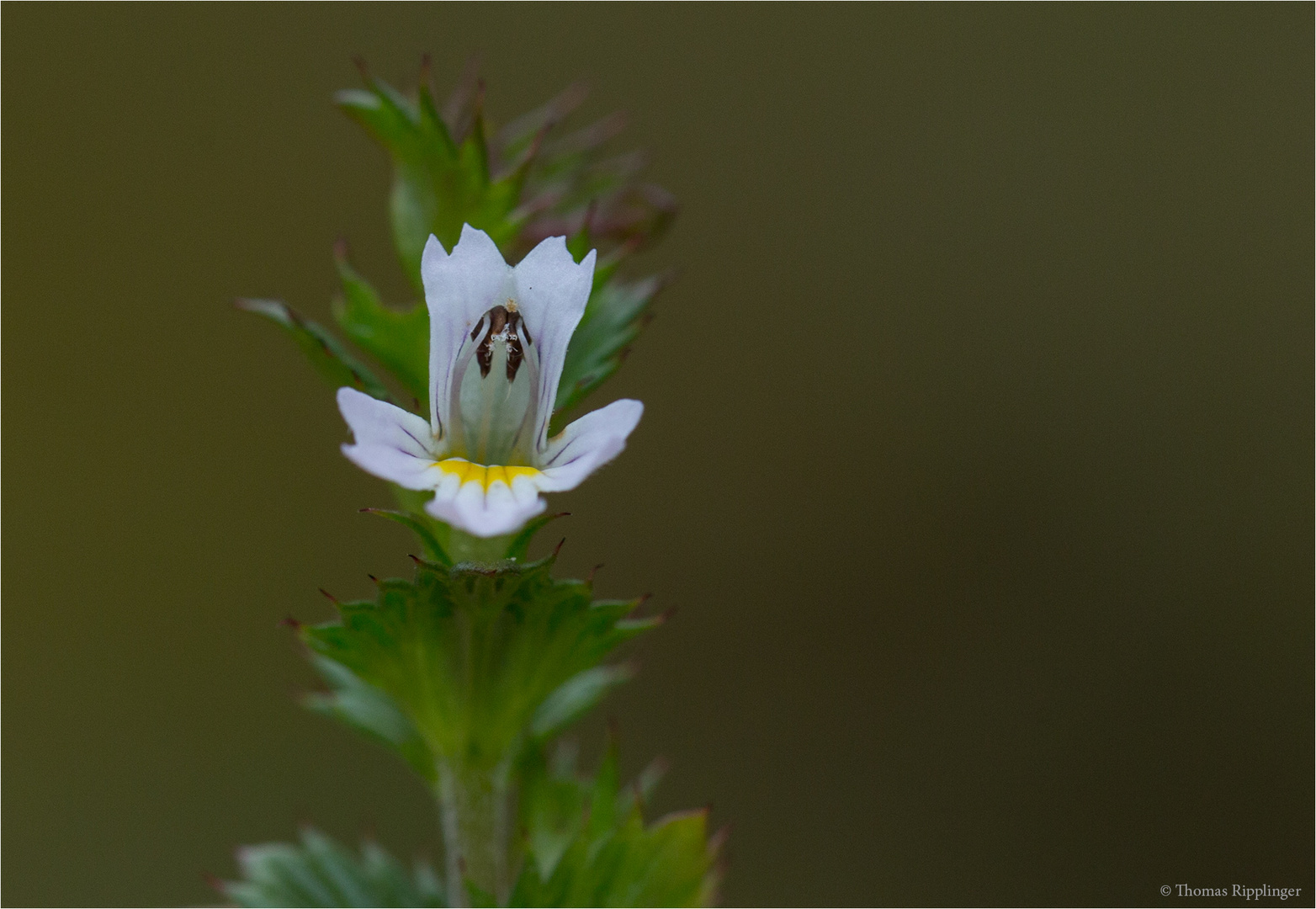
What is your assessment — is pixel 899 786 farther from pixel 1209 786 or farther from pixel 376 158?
pixel 376 158

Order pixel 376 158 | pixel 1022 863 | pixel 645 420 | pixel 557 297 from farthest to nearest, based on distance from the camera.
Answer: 1. pixel 376 158
2. pixel 645 420
3. pixel 1022 863
4. pixel 557 297

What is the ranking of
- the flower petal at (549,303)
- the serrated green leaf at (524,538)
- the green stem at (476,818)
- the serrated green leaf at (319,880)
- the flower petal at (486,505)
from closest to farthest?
the flower petal at (486,505)
the serrated green leaf at (524,538)
the flower petal at (549,303)
the green stem at (476,818)
the serrated green leaf at (319,880)

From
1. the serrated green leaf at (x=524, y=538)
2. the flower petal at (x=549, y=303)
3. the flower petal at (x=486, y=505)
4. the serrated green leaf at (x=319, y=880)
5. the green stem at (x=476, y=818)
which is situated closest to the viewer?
the flower petal at (x=486, y=505)

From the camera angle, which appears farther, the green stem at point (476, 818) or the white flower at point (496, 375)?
the green stem at point (476, 818)

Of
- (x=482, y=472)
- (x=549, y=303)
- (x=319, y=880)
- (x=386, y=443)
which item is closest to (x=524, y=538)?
(x=482, y=472)

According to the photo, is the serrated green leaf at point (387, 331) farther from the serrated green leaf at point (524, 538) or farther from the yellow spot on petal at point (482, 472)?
Answer: the serrated green leaf at point (524, 538)

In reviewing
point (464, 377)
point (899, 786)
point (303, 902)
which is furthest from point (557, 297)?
point (899, 786)

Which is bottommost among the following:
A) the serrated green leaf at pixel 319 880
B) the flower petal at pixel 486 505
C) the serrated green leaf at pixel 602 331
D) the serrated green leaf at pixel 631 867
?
the serrated green leaf at pixel 319 880

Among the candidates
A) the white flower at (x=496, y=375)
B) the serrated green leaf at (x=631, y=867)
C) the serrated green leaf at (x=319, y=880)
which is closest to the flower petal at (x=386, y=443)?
the white flower at (x=496, y=375)

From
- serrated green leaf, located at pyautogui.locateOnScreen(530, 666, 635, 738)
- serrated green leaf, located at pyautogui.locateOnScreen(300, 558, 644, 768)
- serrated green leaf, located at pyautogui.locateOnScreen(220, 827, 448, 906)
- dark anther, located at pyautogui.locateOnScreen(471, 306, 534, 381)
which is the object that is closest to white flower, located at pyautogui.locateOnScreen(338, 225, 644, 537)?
dark anther, located at pyautogui.locateOnScreen(471, 306, 534, 381)
